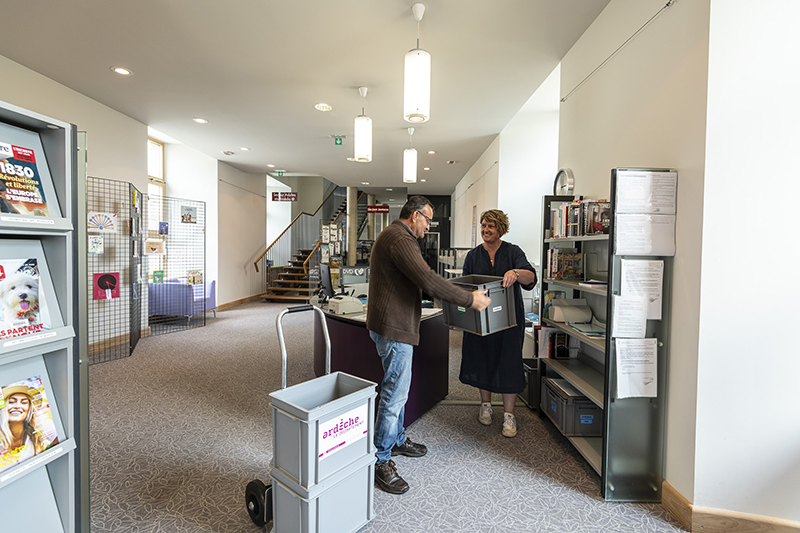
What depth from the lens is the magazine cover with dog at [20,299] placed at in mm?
1326

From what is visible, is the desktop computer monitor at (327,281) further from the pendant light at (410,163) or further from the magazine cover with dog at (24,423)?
the magazine cover with dog at (24,423)

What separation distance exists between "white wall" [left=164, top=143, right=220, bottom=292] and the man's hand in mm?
7320

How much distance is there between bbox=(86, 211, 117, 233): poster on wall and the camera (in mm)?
4664

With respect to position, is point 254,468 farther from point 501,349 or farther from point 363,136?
point 363,136

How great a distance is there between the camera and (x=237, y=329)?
6699 mm

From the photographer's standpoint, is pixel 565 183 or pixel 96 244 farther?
pixel 96 244

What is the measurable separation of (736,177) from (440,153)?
6036mm

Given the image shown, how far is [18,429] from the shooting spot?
134cm

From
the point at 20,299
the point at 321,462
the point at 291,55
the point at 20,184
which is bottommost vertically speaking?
the point at 321,462

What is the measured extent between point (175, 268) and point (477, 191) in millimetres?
6369

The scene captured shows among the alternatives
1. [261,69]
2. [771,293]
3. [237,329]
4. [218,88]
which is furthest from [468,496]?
[237,329]

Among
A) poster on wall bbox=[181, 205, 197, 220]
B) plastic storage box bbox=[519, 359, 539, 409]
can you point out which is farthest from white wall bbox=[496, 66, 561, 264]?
poster on wall bbox=[181, 205, 197, 220]

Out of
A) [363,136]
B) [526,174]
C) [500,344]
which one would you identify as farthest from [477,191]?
[500,344]

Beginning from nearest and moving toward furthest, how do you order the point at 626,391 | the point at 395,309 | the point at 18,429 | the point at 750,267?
the point at 18,429 < the point at 750,267 < the point at 626,391 < the point at 395,309
